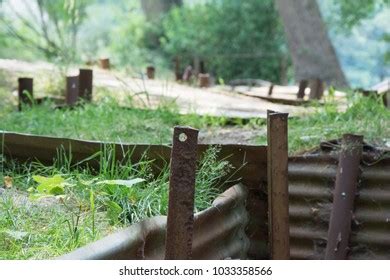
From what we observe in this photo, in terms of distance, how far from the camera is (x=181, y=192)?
2604 millimetres

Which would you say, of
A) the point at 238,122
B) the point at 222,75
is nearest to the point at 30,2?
the point at 222,75

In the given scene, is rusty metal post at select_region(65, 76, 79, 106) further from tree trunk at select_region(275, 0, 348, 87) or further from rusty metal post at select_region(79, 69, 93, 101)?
tree trunk at select_region(275, 0, 348, 87)

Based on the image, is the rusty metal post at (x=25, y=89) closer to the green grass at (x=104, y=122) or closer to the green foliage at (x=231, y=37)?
the green grass at (x=104, y=122)

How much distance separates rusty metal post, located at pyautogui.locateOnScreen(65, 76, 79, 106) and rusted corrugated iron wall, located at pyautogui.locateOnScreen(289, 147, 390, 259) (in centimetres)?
281

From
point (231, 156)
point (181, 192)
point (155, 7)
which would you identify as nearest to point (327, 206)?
point (231, 156)

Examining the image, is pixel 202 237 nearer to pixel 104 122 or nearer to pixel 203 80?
pixel 104 122

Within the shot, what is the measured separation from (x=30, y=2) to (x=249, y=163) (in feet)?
34.6

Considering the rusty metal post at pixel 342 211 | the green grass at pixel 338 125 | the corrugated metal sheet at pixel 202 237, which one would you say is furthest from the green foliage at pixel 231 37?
the corrugated metal sheet at pixel 202 237

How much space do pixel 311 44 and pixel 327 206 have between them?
1060 centimetres

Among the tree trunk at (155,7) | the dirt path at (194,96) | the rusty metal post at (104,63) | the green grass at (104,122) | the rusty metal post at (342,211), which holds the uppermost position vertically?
the tree trunk at (155,7)

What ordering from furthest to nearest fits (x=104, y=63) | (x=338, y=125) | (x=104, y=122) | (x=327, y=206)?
(x=104, y=63), (x=104, y=122), (x=338, y=125), (x=327, y=206)

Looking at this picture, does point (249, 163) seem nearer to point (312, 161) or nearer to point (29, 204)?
point (312, 161)

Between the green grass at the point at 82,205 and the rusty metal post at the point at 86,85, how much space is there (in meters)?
2.95

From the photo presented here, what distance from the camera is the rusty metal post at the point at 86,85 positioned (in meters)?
6.89
